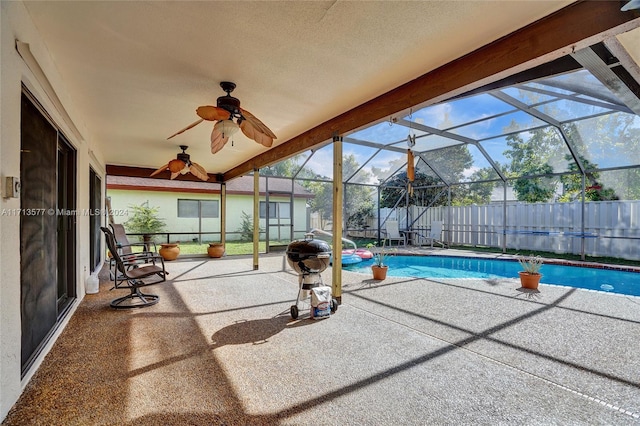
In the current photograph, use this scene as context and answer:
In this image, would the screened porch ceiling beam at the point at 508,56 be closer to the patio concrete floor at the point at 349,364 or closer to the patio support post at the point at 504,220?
the patio concrete floor at the point at 349,364

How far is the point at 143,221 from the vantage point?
11.4 meters

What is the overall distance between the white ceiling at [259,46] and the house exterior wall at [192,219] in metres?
6.86

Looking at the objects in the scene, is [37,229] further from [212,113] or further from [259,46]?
[259,46]

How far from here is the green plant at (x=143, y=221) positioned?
11.3 m

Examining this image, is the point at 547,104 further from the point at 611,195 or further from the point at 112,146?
the point at 112,146

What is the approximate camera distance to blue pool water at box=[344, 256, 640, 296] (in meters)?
5.91

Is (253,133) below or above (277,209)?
above

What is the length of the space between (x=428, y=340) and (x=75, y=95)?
4.57 m

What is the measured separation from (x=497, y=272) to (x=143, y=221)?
11.5 meters

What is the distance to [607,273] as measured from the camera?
21.7 ft

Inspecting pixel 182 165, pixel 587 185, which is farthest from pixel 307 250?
pixel 587 185

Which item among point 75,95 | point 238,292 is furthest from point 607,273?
point 75,95

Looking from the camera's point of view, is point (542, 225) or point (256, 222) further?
point (542, 225)

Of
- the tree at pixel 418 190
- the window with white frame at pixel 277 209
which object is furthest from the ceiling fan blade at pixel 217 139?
the tree at pixel 418 190
